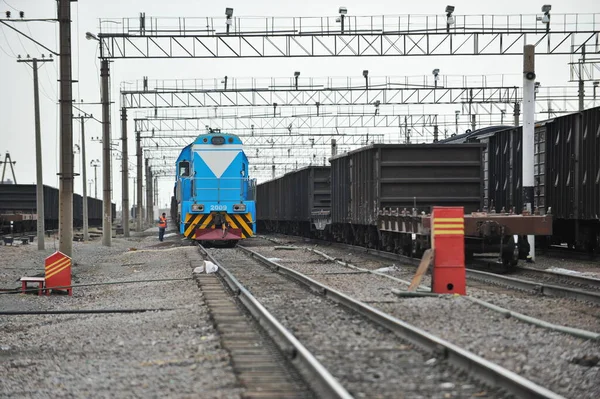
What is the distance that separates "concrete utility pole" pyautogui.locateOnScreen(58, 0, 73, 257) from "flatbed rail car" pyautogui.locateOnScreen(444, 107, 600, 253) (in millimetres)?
11076

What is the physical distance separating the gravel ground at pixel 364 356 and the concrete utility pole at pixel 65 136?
36.2ft

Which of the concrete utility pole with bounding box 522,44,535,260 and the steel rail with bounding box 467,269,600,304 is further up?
the concrete utility pole with bounding box 522,44,535,260

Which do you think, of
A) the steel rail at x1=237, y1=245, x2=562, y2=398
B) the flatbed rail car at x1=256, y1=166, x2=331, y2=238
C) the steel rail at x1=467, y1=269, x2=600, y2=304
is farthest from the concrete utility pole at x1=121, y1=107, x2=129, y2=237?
the steel rail at x1=237, y1=245, x2=562, y2=398

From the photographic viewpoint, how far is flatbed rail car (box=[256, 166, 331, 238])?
1337 inches

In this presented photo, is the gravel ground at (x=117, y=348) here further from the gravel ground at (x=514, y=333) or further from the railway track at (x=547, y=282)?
the railway track at (x=547, y=282)

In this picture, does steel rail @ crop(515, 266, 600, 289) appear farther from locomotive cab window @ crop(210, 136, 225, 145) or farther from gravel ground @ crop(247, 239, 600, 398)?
locomotive cab window @ crop(210, 136, 225, 145)

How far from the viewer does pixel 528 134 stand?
19.6 meters

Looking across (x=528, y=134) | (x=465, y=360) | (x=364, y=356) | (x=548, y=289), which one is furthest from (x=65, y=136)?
(x=465, y=360)

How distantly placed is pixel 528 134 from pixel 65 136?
11963 millimetres

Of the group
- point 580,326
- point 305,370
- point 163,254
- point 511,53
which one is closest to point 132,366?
point 305,370

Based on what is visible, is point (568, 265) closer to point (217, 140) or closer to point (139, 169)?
point (217, 140)

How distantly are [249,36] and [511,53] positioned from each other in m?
8.90

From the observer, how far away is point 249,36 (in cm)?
2773

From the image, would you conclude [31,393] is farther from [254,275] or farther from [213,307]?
[254,275]
